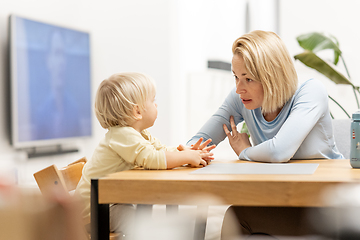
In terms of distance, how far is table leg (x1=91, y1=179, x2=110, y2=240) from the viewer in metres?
0.85

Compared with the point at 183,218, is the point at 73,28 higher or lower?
higher

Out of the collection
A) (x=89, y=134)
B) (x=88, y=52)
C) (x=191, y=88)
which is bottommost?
(x=89, y=134)

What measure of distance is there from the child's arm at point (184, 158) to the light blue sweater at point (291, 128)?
0.22m

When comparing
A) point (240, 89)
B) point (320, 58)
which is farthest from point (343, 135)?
point (320, 58)

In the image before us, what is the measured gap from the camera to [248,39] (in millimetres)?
1336

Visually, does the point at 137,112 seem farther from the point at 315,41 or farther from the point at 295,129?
the point at 315,41

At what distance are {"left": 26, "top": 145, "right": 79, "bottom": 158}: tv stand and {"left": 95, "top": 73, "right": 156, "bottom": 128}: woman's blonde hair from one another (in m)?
2.12

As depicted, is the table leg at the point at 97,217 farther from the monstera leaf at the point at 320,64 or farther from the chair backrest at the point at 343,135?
the monstera leaf at the point at 320,64

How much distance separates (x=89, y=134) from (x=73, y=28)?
39.0 inches

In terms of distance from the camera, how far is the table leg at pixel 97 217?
0.85 m

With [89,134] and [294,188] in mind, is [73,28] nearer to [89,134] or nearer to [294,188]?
[89,134]

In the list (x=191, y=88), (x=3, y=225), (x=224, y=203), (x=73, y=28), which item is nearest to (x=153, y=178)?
(x=224, y=203)

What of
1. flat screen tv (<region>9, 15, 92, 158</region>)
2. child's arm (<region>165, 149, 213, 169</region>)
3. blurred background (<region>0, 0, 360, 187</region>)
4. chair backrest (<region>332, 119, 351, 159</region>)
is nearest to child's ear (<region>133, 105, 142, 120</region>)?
child's arm (<region>165, 149, 213, 169</region>)


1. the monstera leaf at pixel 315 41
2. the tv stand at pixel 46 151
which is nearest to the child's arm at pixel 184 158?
the monstera leaf at pixel 315 41
